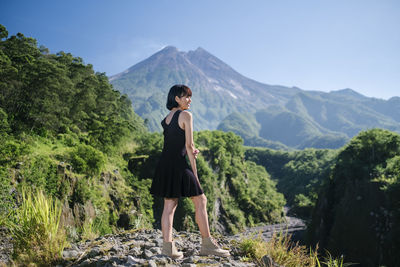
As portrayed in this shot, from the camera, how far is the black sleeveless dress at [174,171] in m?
3.74

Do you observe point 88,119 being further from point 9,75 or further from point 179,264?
point 179,264

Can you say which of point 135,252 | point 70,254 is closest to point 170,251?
point 135,252

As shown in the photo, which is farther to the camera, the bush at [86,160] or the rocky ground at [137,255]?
the bush at [86,160]

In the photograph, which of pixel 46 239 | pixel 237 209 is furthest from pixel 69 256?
pixel 237 209

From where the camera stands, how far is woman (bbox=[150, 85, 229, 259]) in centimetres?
372

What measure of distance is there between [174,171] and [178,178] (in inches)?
4.7

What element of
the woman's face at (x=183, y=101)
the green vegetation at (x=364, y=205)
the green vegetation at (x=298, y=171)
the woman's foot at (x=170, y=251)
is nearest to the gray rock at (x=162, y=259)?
the woman's foot at (x=170, y=251)

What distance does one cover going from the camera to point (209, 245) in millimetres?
3840

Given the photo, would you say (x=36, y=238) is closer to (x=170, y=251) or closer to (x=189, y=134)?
(x=170, y=251)

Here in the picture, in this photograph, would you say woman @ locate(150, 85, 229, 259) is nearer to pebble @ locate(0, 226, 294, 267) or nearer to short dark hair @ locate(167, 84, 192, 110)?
short dark hair @ locate(167, 84, 192, 110)

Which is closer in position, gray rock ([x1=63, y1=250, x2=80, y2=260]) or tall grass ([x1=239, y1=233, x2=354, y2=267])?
gray rock ([x1=63, y1=250, x2=80, y2=260])

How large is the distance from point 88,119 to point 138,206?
1044cm

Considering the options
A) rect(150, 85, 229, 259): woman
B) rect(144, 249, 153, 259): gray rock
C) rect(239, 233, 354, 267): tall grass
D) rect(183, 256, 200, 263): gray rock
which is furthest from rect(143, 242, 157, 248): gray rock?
rect(239, 233, 354, 267): tall grass

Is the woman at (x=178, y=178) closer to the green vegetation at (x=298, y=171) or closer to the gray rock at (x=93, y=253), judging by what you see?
the gray rock at (x=93, y=253)
